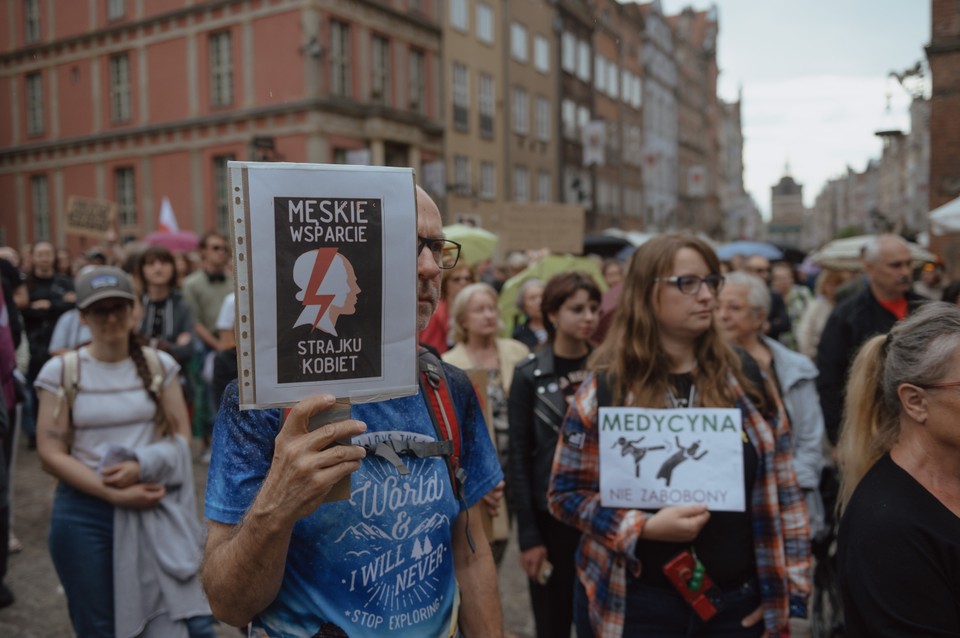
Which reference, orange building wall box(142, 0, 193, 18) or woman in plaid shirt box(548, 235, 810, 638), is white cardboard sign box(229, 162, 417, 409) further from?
orange building wall box(142, 0, 193, 18)

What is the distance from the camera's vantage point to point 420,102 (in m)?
24.0

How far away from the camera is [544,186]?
33406mm

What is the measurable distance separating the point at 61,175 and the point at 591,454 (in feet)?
63.6

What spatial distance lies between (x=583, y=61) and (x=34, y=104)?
26945 mm

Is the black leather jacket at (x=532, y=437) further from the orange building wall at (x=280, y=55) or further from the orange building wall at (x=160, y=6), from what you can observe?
the orange building wall at (x=280, y=55)


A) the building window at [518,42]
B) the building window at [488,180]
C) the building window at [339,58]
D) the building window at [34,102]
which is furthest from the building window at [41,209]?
the building window at [518,42]

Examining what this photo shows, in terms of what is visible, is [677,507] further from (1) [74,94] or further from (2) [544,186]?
(2) [544,186]

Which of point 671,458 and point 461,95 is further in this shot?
point 461,95

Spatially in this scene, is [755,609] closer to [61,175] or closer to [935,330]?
[935,330]

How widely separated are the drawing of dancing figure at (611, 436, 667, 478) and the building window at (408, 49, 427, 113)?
856 inches

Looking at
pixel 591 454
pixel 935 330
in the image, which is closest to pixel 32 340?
pixel 591 454

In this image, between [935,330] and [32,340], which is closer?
[935,330]

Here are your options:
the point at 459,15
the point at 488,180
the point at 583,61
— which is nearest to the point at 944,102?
the point at 459,15

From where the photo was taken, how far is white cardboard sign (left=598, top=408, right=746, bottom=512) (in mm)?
2614
